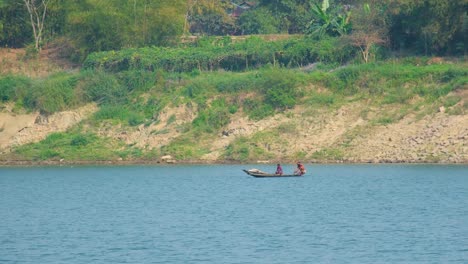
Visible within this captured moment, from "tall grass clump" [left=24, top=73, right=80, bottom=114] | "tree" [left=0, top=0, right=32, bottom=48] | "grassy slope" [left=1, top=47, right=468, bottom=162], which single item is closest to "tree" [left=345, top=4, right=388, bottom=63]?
"grassy slope" [left=1, top=47, right=468, bottom=162]

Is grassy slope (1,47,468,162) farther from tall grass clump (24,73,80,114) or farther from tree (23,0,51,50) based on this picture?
tree (23,0,51,50)

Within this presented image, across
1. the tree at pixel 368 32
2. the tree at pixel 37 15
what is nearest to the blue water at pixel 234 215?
the tree at pixel 368 32

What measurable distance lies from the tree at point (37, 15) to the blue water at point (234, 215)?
834 inches

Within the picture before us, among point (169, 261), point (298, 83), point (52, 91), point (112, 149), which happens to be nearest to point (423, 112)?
point (298, 83)

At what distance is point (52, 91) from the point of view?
239 feet

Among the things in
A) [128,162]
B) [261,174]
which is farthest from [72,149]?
[261,174]

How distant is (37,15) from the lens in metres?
82.5

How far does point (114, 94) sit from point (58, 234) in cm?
3538

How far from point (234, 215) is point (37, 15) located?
142 ft

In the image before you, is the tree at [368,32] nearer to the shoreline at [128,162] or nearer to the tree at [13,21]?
the shoreline at [128,162]

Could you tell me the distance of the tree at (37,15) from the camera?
82125 millimetres

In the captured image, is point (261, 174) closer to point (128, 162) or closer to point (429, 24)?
point (128, 162)

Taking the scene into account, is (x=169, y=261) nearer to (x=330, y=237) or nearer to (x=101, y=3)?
(x=330, y=237)

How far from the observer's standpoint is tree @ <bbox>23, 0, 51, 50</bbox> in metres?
82.1
